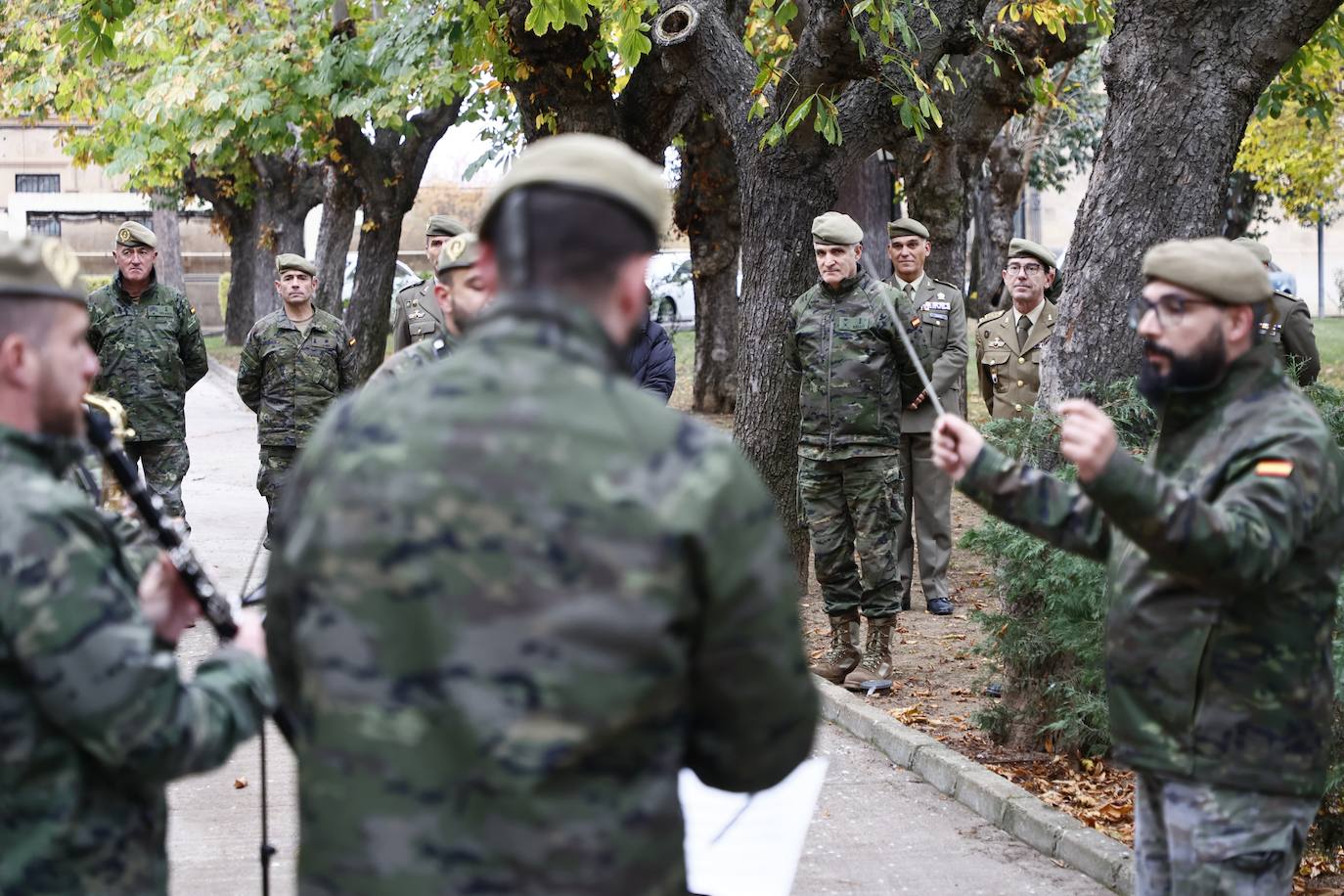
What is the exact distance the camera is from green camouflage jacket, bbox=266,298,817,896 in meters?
2.15

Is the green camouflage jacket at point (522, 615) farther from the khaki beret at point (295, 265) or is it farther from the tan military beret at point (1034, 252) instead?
the khaki beret at point (295, 265)

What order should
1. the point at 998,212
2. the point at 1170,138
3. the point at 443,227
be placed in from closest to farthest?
the point at 1170,138, the point at 443,227, the point at 998,212

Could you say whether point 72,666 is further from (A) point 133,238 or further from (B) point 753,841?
(A) point 133,238

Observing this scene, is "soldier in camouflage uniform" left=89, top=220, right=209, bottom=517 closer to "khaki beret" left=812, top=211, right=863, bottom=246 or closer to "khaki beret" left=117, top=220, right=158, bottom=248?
"khaki beret" left=117, top=220, right=158, bottom=248

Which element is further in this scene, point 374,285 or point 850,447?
point 374,285

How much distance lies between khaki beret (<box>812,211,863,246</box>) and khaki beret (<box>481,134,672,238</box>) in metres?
5.68

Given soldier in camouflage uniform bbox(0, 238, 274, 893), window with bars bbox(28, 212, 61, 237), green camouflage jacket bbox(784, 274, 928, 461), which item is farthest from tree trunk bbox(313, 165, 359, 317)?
window with bars bbox(28, 212, 61, 237)

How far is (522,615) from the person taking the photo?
2150 millimetres

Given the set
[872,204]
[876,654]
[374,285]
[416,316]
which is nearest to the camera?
[876,654]

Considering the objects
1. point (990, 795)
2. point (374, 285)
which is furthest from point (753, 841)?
point (374, 285)

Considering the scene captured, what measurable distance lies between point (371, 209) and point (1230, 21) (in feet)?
52.0

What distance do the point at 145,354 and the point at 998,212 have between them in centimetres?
1976

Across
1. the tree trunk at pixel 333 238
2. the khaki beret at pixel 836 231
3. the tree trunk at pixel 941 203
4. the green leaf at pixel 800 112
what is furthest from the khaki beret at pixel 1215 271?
the tree trunk at pixel 333 238

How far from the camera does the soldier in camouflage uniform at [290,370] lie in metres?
10.3
